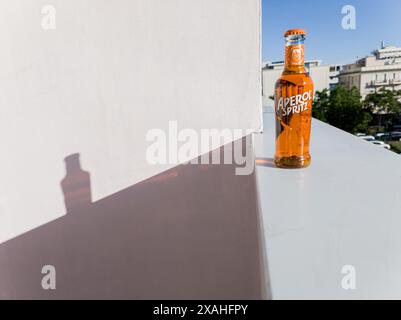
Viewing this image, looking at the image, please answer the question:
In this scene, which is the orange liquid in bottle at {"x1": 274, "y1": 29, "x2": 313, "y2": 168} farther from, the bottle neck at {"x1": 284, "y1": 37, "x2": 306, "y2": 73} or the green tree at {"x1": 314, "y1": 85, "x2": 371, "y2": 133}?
the green tree at {"x1": 314, "y1": 85, "x2": 371, "y2": 133}

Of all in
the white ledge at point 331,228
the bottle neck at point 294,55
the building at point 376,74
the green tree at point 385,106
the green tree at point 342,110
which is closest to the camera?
the white ledge at point 331,228

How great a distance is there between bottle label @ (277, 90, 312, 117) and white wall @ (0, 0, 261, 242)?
69 cm

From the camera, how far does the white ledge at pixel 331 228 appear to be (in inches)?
13.9

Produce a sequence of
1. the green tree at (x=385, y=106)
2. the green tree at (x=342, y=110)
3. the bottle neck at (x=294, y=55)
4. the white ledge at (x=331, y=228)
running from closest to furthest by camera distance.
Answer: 1. the white ledge at (x=331, y=228)
2. the bottle neck at (x=294, y=55)
3. the green tree at (x=342, y=110)
4. the green tree at (x=385, y=106)

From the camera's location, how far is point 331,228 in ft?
1.59

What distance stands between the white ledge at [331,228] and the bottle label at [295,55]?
0.27 meters

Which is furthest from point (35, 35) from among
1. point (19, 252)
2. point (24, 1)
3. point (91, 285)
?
point (91, 285)

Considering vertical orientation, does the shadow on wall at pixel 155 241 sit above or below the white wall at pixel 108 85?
below

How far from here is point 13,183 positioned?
1.94 m

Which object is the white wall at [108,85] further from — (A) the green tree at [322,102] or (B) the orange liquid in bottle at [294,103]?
(A) the green tree at [322,102]

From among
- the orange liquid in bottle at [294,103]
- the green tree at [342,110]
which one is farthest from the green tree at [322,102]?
the orange liquid in bottle at [294,103]

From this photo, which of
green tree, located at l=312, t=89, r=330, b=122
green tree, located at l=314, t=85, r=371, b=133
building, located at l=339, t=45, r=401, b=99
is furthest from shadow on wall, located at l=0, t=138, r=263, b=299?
building, located at l=339, t=45, r=401, b=99

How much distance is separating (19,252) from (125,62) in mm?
1357
